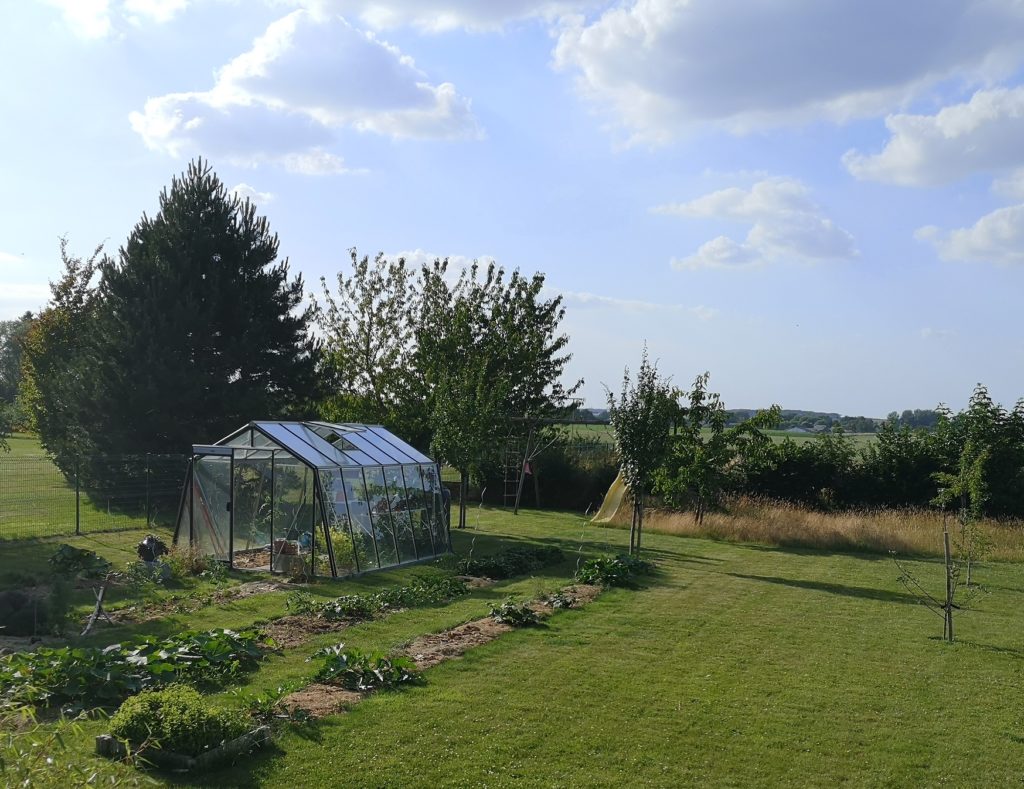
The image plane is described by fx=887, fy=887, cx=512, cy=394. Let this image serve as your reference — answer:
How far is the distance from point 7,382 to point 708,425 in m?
48.8

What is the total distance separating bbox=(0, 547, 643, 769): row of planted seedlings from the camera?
6.27 metres

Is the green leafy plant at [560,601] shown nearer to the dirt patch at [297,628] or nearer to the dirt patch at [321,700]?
the dirt patch at [297,628]

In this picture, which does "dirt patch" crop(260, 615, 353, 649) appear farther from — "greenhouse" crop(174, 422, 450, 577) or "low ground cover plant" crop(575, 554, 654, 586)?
"low ground cover plant" crop(575, 554, 654, 586)

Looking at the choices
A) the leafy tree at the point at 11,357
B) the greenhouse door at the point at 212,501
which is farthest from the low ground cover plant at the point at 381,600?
the leafy tree at the point at 11,357

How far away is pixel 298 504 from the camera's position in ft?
53.1

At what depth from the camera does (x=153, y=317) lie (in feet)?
82.2

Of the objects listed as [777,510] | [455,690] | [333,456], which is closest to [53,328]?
[333,456]

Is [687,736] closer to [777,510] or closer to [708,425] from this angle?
[708,425]

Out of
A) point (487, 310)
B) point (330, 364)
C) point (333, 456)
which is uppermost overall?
point (487, 310)

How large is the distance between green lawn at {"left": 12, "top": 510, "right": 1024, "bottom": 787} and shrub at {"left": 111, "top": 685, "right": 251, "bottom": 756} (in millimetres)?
286

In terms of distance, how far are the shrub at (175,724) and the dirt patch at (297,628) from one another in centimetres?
343

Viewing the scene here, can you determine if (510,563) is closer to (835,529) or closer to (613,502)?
(835,529)

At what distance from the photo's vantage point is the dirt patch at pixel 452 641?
962 cm

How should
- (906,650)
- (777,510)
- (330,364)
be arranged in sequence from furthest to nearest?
(330,364) → (777,510) → (906,650)
